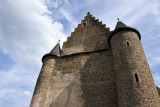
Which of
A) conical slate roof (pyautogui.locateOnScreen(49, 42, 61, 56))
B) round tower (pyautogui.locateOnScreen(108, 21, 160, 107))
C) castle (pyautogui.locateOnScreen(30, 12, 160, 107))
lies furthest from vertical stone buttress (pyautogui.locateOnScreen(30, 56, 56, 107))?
round tower (pyautogui.locateOnScreen(108, 21, 160, 107))

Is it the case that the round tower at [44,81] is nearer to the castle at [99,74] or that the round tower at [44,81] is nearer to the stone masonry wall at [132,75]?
the castle at [99,74]

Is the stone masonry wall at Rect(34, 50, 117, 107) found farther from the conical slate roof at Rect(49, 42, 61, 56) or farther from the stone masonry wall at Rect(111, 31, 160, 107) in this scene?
the conical slate roof at Rect(49, 42, 61, 56)

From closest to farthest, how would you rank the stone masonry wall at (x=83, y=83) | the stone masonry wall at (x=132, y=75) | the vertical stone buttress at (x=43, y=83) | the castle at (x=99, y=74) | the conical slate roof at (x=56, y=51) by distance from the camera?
the stone masonry wall at (x=132, y=75) < the castle at (x=99, y=74) < the stone masonry wall at (x=83, y=83) < the vertical stone buttress at (x=43, y=83) < the conical slate roof at (x=56, y=51)

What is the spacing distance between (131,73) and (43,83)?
752 centimetres

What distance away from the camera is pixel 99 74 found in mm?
10758

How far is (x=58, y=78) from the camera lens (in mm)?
12086

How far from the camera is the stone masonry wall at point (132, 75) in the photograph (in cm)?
755

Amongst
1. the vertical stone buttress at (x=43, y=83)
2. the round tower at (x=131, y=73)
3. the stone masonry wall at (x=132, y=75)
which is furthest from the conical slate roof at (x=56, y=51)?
the stone masonry wall at (x=132, y=75)

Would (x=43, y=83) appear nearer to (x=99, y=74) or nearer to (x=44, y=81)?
(x=44, y=81)

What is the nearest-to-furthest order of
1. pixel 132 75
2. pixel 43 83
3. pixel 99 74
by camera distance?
1. pixel 132 75
2. pixel 99 74
3. pixel 43 83

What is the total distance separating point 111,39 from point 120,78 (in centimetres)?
409

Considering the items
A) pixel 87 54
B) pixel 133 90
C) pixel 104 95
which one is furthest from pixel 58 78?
pixel 133 90

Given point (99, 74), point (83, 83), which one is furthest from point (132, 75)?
point (83, 83)

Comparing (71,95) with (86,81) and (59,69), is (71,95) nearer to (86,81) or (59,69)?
(86,81)
